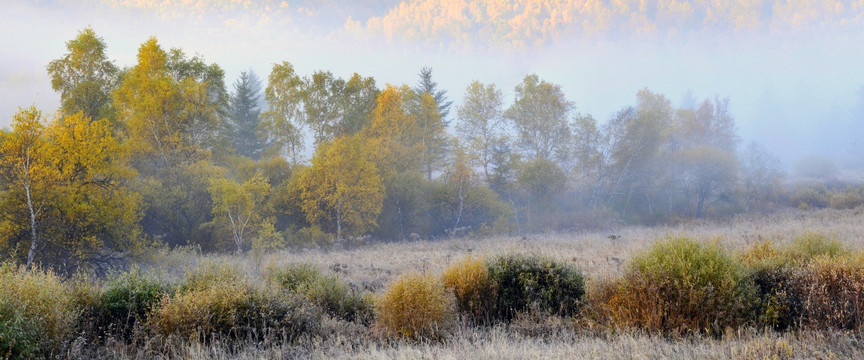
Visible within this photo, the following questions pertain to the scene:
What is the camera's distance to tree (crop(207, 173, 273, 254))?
18547 mm

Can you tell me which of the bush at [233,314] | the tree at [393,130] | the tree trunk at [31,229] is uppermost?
the tree at [393,130]

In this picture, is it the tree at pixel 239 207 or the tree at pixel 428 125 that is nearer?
the tree at pixel 239 207

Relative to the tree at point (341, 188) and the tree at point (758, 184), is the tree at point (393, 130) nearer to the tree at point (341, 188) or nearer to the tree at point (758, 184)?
the tree at point (341, 188)

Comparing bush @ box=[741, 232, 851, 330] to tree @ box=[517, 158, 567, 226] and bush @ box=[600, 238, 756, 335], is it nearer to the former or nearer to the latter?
bush @ box=[600, 238, 756, 335]

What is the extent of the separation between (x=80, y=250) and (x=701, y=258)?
17.5 metres

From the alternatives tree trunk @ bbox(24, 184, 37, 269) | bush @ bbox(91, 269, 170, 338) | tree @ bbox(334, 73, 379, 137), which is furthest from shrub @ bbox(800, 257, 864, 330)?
tree @ bbox(334, 73, 379, 137)

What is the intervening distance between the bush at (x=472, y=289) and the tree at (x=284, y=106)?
22808 mm

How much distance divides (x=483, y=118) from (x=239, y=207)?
1937cm

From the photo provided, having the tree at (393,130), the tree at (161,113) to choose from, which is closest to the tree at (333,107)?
the tree at (393,130)

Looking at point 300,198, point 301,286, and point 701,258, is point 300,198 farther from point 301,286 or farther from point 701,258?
point 701,258

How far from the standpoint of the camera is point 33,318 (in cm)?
557

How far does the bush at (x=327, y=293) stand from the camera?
8719 millimetres

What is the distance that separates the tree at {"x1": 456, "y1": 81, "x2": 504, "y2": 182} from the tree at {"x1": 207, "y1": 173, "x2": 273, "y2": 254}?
54.5ft

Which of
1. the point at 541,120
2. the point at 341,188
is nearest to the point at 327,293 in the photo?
the point at 341,188
